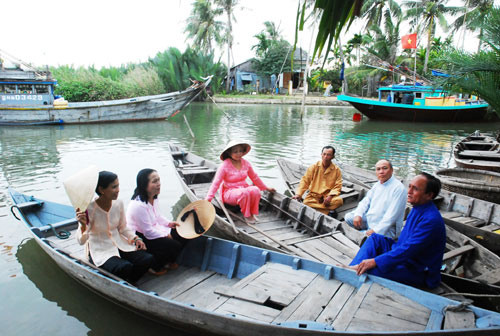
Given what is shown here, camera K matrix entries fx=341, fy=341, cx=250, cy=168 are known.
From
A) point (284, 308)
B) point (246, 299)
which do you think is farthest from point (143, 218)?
point (284, 308)

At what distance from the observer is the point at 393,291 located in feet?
8.30

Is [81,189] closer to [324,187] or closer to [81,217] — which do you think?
[81,217]

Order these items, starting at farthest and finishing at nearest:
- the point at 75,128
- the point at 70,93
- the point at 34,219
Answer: the point at 70,93, the point at 75,128, the point at 34,219

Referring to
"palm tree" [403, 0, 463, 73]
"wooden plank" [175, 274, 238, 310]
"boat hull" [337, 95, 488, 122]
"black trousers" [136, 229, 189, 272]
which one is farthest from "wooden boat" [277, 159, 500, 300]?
"palm tree" [403, 0, 463, 73]

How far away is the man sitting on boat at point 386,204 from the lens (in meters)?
3.33

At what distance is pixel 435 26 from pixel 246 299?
90.7 feet

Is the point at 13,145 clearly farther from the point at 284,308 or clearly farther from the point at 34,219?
the point at 284,308

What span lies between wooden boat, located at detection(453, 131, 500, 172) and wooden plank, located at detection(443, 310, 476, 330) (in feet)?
17.5

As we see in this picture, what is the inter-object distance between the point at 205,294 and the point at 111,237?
0.99m

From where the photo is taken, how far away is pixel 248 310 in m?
2.54

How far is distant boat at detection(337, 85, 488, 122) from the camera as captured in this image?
17.8 meters

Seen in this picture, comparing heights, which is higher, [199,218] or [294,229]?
[199,218]

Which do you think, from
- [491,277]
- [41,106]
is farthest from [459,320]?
[41,106]

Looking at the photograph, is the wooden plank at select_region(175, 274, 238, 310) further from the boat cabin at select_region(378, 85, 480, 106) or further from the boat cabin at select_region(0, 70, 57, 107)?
the boat cabin at select_region(378, 85, 480, 106)
